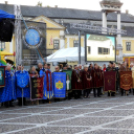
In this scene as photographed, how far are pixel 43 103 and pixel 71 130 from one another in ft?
23.8

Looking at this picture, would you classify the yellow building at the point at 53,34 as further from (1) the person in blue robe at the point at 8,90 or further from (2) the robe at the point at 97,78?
(1) the person in blue robe at the point at 8,90

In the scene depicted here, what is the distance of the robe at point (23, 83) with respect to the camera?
48.4 feet

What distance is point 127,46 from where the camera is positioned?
210ft

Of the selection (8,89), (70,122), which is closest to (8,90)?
(8,89)

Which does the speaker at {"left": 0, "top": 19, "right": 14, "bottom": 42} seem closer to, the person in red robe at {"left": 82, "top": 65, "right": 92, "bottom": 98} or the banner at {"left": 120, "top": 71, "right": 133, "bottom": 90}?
the person in red robe at {"left": 82, "top": 65, "right": 92, "bottom": 98}

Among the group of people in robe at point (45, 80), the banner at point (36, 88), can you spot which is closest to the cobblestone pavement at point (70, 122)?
the group of people in robe at point (45, 80)

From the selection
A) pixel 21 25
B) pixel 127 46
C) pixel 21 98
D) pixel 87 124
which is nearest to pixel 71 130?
pixel 87 124

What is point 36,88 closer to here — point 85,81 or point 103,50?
point 85,81

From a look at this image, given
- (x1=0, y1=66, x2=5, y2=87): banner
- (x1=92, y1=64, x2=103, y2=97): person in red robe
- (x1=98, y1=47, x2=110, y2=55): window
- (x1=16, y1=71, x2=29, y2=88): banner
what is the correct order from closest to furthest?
(x1=0, y1=66, x2=5, y2=87): banner → (x1=16, y1=71, x2=29, y2=88): banner → (x1=92, y1=64, x2=103, y2=97): person in red robe → (x1=98, y1=47, x2=110, y2=55): window

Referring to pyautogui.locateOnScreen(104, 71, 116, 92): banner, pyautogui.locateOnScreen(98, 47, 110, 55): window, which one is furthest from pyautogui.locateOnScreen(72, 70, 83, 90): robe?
pyautogui.locateOnScreen(98, 47, 110, 55): window

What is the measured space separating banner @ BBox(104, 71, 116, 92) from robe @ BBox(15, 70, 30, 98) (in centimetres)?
526

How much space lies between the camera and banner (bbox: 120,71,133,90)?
19.1 m

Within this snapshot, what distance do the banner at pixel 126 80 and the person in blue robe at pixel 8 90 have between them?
6.52 meters

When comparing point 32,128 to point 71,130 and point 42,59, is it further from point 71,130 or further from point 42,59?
point 42,59
